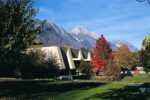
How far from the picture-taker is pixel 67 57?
116 m

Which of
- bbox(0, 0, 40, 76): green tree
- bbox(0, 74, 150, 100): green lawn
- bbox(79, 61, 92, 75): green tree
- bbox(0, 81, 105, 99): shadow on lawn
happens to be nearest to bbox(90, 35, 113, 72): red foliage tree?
bbox(79, 61, 92, 75): green tree

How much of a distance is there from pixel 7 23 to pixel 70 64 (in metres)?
88.2

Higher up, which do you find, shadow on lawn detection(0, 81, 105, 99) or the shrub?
the shrub

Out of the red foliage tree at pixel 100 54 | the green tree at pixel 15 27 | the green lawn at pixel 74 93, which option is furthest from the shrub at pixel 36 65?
the green tree at pixel 15 27

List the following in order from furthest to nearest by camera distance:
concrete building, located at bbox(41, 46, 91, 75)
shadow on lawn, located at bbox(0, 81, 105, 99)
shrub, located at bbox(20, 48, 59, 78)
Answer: concrete building, located at bbox(41, 46, 91, 75) → shrub, located at bbox(20, 48, 59, 78) → shadow on lawn, located at bbox(0, 81, 105, 99)

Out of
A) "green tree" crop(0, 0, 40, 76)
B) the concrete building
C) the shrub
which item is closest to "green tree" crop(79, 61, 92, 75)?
the concrete building

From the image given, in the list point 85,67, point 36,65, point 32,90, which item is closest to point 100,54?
point 85,67

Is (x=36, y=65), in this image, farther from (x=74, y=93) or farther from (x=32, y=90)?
(x=74, y=93)

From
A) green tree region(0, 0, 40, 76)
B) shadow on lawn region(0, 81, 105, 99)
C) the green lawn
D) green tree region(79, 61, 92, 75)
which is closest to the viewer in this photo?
green tree region(0, 0, 40, 76)

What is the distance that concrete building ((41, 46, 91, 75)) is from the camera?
4203 inches

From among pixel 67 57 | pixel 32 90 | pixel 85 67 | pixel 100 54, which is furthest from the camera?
pixel 67 57

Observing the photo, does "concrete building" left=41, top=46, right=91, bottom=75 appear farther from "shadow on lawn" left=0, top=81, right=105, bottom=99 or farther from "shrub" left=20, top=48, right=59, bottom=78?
"shadow on lawn" left=0, top=81, right=105, bottom=99

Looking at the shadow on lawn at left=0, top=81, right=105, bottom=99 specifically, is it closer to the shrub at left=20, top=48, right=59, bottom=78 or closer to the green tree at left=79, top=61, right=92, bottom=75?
the shrub at left=20, top=48, right=59, bottom=78

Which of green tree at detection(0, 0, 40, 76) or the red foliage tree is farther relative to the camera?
the red foliage tree
